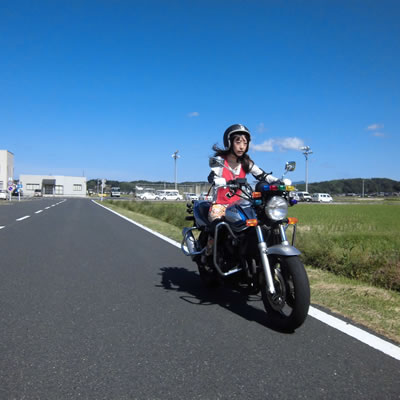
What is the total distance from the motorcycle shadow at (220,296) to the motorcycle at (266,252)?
0.23m

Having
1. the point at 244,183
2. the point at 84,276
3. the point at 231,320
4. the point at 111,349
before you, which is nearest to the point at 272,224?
the point at 244,183

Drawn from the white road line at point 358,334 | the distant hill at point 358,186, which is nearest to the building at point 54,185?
the distant hill at point 358,186

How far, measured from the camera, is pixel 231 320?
357 centimetres

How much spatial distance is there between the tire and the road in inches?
5.2

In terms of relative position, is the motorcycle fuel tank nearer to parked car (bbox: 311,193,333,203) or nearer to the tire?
the tire

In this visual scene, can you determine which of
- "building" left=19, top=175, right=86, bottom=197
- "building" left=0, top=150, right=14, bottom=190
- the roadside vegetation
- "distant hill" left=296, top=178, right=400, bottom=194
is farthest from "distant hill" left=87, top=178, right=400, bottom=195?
the roadside vegetation

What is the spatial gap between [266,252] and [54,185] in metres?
93.5

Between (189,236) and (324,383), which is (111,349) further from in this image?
(189,236)

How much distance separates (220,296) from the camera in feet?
14.8

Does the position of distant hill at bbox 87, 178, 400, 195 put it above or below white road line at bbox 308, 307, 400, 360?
above

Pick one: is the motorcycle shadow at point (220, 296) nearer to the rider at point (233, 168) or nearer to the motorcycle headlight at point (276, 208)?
the rider at point (233, 168)

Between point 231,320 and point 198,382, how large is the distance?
49.4 inches

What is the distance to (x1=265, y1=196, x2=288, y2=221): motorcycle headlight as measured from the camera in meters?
3.36

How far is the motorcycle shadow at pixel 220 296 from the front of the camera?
376cm
